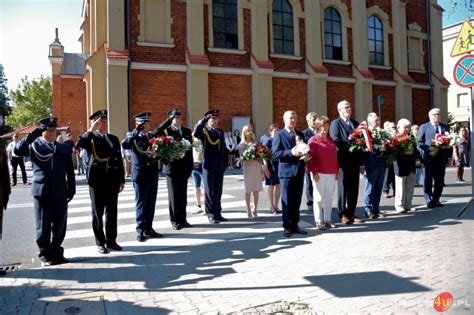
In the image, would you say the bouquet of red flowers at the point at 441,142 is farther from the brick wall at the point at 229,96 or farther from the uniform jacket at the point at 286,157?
the brick wall at the point at 229,96

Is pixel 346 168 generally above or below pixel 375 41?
below

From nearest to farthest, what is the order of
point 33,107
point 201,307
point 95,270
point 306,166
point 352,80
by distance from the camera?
point 201,307
point 95,270
point 306,166
point 352,80
point 33,107

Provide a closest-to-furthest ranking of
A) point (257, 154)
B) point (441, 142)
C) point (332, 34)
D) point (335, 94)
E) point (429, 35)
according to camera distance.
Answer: point (257, 154)
point (441, 142)
point (335, 94)
point (332, 34)
point (429, 35)

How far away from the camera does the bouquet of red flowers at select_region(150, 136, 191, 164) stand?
22.2 feet

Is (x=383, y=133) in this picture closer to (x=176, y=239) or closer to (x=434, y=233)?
(x=434, y=233)

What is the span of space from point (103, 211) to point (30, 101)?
53905 millimetres

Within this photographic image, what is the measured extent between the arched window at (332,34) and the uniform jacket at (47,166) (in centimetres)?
2116

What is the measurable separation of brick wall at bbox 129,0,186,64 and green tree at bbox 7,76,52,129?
3831 cm

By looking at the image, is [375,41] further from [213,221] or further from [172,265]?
[172,265]

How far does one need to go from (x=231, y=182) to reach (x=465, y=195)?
769 cm

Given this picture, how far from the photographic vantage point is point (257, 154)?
8273 mm

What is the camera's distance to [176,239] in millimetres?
6832

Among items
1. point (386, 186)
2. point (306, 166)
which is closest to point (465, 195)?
point (386, 186)

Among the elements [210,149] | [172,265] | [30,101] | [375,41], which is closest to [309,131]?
[210,149]
